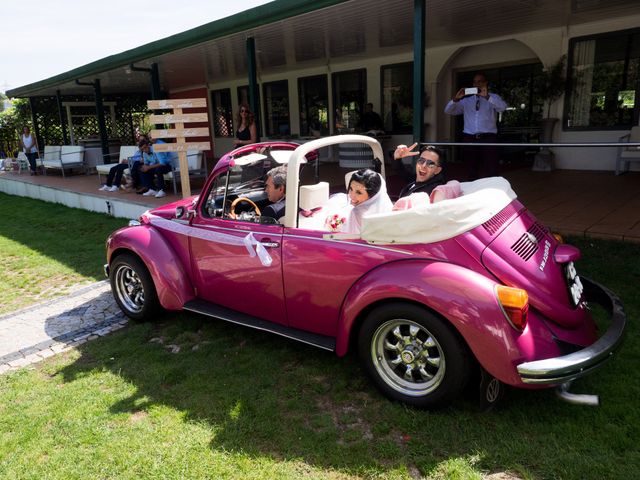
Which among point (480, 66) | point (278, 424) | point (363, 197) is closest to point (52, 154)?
point (480, 66)

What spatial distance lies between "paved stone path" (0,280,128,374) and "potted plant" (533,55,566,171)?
8.81 metres

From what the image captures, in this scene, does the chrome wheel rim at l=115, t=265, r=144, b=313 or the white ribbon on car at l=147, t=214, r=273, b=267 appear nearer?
the white ribbon on car at l=147, t=214, r=273, b=267

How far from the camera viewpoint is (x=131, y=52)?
9.93m

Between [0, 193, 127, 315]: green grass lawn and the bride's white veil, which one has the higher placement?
the bride's white veil

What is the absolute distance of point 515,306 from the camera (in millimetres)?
2410

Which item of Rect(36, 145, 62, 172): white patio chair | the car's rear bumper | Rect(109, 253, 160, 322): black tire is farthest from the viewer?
Rect(36, 145, 62, 172): white patio chair

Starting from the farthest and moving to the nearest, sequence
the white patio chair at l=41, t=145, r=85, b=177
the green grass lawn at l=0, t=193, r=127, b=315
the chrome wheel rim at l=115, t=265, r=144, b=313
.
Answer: the white patio chair at l=41, t=145, r=85, b=177, the green grass lawn at l=0, t=193, r=127, b=315, the chrome wheel rim at l=115, t=265, r=144, b=313

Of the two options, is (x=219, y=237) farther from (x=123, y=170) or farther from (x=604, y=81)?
(x=604, y=81)

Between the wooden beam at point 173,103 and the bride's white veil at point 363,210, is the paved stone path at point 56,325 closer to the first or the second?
the wooden beam at point 173,103

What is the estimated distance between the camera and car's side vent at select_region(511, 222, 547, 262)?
2.79 m

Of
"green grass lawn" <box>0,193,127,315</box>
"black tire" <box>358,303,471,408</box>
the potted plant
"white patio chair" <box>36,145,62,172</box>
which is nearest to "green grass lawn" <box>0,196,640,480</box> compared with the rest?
"black tire" <box>358,303,471,408</box>

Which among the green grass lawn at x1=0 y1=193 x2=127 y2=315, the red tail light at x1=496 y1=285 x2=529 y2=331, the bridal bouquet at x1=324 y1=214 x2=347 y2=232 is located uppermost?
the bridal bouquet at x1=324 y1=214 x2=347 y2=232

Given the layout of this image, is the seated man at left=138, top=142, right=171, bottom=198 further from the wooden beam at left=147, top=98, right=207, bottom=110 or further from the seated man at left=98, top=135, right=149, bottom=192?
the wooden beam at left=147, top=98, right=207, bottom=110

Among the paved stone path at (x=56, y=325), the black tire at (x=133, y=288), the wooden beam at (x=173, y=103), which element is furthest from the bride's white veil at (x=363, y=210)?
the wooden beam at (x=173, y=103)
